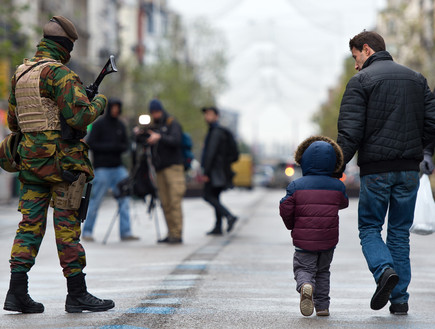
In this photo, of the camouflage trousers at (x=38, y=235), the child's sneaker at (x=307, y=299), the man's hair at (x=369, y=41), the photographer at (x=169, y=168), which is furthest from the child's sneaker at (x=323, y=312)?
the photographer at (x=169, y=168)

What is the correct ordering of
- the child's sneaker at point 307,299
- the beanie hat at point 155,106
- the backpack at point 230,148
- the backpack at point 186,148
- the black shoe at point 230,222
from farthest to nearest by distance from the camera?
the backpack at point 230,148, the black shoe at point 230,222, the backpack at point 186,148, the beanie hat at point 155,106, the child's sneaker at point 307,299

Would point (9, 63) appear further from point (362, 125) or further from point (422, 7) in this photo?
point (422, 7)

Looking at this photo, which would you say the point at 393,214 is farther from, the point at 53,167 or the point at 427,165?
the point at 53,167

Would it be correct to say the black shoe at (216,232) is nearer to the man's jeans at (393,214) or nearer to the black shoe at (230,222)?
the black shoe at (230,222)

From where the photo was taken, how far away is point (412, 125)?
6.50 meters

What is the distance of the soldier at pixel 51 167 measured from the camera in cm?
622

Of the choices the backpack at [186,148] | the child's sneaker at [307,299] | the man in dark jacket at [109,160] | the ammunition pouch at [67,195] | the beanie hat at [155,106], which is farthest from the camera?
the man in dark jacket at [109,160]

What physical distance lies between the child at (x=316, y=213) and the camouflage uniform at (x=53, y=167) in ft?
4.34

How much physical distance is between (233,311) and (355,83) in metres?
1.65

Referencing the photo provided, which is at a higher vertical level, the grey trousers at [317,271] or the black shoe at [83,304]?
the grey trousers at [317,271]

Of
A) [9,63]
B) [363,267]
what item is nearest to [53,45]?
[363,267]

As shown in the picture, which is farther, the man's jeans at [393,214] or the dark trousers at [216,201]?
the dark trousers at [216,201]

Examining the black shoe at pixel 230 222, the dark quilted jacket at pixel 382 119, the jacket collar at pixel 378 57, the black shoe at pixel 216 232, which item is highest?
the jacket collar at pixel 378 57

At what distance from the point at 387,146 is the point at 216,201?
830cm
